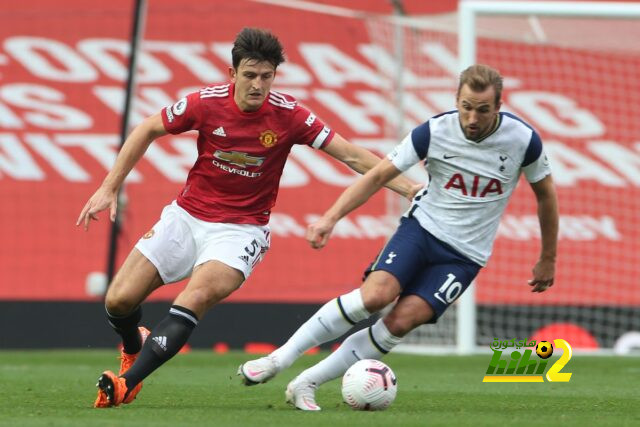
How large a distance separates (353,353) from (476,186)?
3.44ft

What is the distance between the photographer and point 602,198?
13938 millimetres

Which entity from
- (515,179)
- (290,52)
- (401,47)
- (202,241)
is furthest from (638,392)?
(290,52)

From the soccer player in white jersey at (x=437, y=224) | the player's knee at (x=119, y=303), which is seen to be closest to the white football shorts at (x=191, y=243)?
the player's knee at (x=119, y=303)

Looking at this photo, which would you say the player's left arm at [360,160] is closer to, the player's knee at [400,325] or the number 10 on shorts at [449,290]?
the number 10 on shorts at [449,290]

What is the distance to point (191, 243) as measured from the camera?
22.7 ft

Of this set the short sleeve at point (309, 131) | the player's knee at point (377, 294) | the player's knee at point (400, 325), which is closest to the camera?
the player's knee at point (377, 294)

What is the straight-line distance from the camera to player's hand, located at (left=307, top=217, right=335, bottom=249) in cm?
602

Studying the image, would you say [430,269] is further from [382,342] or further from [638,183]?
[638,183]

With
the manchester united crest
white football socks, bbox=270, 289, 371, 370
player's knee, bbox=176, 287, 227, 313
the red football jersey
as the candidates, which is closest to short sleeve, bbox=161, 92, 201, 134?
the red football jersey

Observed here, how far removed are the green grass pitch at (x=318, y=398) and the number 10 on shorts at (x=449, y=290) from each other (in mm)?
555

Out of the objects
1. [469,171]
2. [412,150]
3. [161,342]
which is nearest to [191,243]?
[161,342]

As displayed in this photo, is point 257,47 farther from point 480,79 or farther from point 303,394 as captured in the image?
point 303,394

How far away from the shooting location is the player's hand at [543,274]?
22.7 feet

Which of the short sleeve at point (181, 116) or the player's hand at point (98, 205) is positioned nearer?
the player's hand at point (98, 205)
